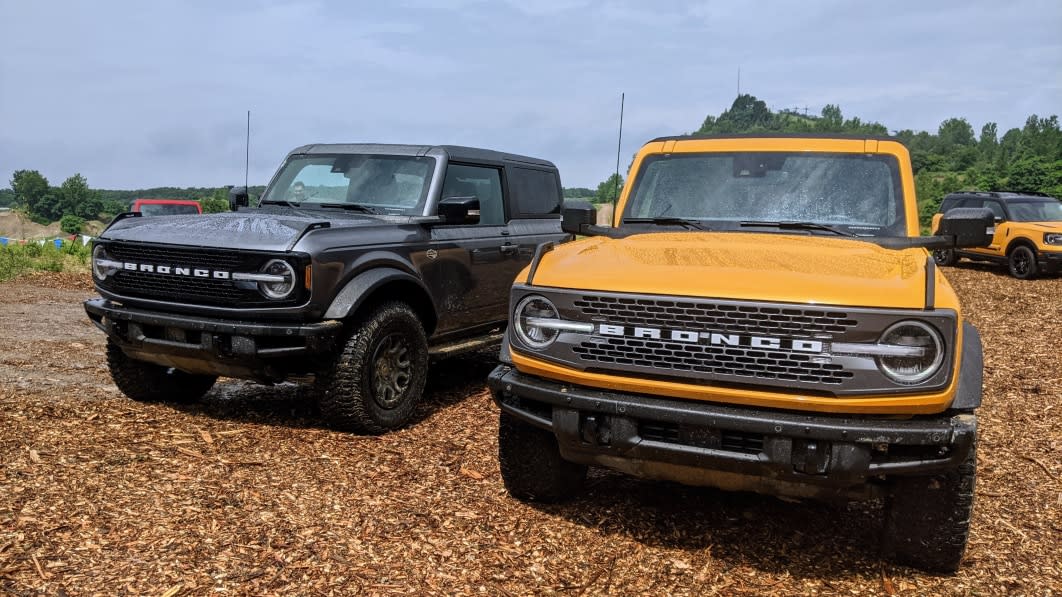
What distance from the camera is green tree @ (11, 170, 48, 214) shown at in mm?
89200

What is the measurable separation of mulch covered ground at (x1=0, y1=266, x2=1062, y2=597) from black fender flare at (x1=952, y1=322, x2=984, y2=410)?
36.3 inches

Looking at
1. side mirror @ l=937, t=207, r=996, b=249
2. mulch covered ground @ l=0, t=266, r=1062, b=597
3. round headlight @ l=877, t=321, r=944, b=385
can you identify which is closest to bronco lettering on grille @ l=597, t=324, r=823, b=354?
round headlight @ l=877, t=321, r=944, b=385

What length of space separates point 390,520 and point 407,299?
2185 millimetres

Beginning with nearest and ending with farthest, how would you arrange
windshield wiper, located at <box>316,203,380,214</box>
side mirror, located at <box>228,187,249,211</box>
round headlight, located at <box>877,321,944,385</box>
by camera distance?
1. round headlight, located at <box>877,321,944,385</box>
2. windshield wiper, located at <box>316,203,380,214</box>
3. side mirror, located at <box>228,187,249,211</box>

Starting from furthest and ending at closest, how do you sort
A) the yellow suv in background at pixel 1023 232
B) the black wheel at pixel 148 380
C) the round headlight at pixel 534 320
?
1. the yellow suv in background at pixel 1023 232
2. the black wheel at pixel 148 380
3. the round headlight at pixel 534 320

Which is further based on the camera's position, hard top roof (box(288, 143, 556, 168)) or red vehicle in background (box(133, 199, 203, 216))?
red vehicle in background (box(133, 199, 203, 216))

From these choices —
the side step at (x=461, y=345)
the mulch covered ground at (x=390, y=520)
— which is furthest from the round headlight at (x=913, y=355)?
the side step at (x=461, y=345)

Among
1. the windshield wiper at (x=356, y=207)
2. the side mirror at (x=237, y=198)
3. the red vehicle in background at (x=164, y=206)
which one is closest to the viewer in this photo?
the windshield wiper at (x=356, y=207)

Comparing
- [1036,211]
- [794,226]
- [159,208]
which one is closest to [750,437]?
[794,226]

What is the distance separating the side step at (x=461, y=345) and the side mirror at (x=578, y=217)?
184 cm

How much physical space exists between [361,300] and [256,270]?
673mm

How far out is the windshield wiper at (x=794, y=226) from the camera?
14.0 feet

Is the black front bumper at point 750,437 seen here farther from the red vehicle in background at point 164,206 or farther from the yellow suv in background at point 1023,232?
the red vehicle in background at point 164,206

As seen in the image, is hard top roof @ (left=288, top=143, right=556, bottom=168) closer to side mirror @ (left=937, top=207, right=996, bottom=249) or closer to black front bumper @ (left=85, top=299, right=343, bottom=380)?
black front bumper @ (left=85, top=299, right=343, bottom=380)
